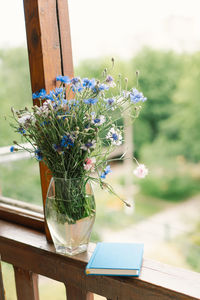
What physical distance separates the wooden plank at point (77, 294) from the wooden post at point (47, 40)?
1.17 feet

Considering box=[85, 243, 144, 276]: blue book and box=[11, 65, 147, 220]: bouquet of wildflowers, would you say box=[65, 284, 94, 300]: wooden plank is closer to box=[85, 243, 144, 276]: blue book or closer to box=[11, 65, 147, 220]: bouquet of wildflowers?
box=[85, 243, 144, 276]: blue book

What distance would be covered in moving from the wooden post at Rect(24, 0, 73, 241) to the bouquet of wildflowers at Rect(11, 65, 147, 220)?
0.43ft

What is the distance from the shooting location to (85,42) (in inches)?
298

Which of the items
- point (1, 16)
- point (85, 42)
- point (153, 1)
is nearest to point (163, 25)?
point (153, 1)

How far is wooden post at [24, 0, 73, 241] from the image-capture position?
1020 millimetres

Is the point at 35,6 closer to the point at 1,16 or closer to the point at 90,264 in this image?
the point at 1,16

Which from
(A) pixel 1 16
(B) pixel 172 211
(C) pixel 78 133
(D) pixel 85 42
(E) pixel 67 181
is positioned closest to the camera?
(C) pixel 78 133

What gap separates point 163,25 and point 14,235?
9414 mm

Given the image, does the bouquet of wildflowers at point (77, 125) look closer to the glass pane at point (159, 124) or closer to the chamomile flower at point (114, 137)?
the chamomile flower at point (114, 137)

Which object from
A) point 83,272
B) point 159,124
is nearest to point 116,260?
point 83,272

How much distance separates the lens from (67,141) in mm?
876

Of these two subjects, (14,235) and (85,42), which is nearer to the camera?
(14,235)

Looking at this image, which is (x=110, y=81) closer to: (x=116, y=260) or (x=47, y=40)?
(x=47, y=40)

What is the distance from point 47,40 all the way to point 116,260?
708 millimetres
